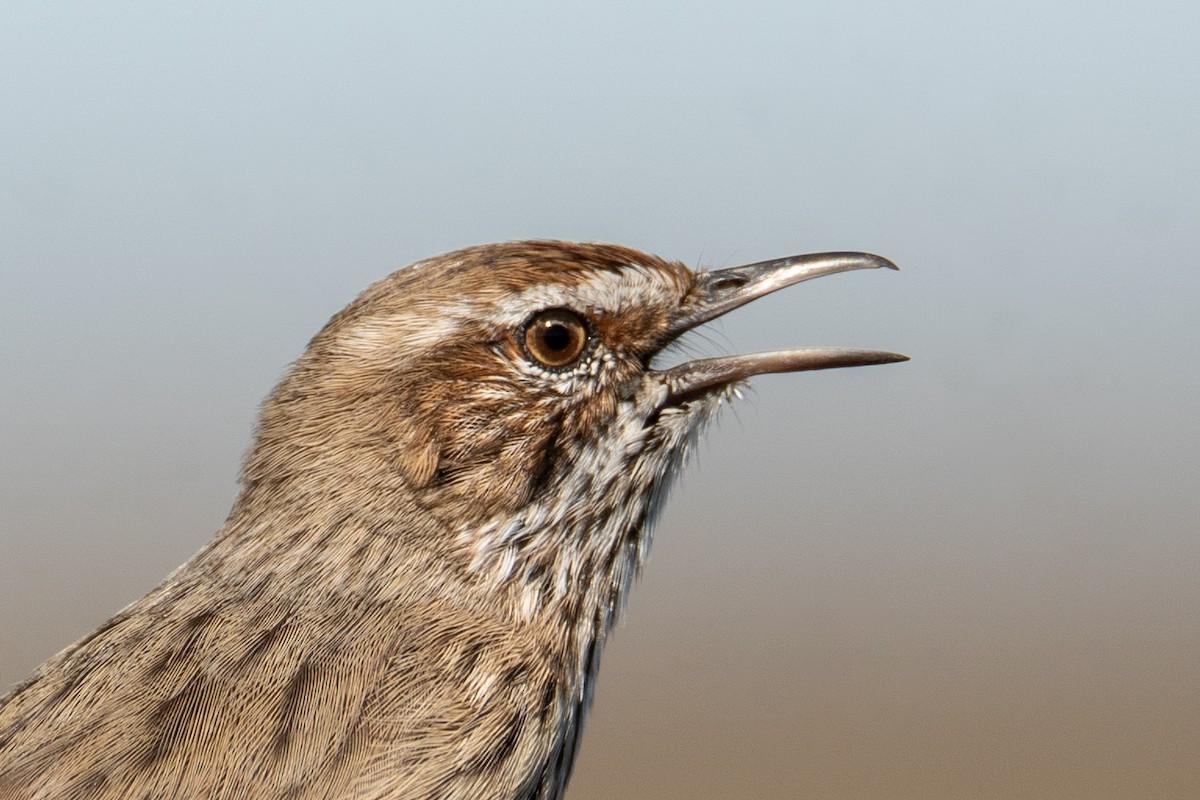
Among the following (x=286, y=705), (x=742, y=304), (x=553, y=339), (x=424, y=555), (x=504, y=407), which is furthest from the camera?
(x=742, y=304)

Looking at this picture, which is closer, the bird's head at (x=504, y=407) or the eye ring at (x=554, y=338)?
the bird's head at (x=504, y=407)

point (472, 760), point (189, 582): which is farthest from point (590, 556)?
point (189, 582)

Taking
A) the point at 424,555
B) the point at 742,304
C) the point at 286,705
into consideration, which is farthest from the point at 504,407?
the point at 286,705

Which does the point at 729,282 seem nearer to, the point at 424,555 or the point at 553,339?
the point at 553,339

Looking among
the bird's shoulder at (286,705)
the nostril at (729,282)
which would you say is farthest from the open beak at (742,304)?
the bird's shoulder at (286,705)

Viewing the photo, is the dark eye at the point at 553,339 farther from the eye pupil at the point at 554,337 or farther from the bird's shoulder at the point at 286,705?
the bird's shoulder at the point at 286,705

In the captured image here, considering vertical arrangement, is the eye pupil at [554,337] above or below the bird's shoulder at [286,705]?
above

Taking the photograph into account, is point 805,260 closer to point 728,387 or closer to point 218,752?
point 728,387

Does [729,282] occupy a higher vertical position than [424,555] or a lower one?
higher
